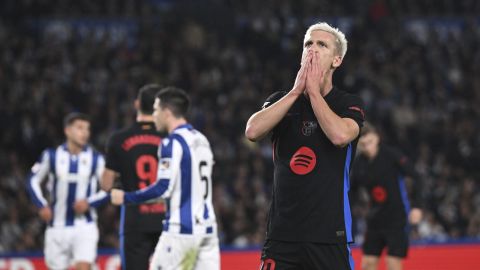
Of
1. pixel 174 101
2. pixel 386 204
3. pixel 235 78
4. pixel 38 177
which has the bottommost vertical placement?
pixel 386 204

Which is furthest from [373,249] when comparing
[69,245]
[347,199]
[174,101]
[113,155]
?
[347,199]

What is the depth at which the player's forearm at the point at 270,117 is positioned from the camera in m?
4.49

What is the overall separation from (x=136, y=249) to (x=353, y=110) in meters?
3.17

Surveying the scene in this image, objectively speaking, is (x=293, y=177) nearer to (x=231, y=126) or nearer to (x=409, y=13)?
(x=231, y=126)

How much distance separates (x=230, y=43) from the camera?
61.8 feet

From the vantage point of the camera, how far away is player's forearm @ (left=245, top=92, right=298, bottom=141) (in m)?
4.49

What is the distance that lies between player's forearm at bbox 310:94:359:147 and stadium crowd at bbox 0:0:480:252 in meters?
8.60

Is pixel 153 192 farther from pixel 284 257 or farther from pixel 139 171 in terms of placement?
pixel 284 257

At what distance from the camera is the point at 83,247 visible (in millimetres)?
8906

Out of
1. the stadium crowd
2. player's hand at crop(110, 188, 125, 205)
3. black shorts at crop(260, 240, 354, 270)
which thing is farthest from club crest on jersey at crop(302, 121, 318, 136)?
the stadium crowd

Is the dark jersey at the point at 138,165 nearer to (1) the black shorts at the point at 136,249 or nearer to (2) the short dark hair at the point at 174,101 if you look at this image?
(1) the black shorts at the point at 136,249

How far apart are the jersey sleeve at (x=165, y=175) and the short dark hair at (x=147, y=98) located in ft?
3.58

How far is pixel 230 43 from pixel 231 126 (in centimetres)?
349

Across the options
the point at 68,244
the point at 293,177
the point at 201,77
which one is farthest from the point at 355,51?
the point at 293,177
